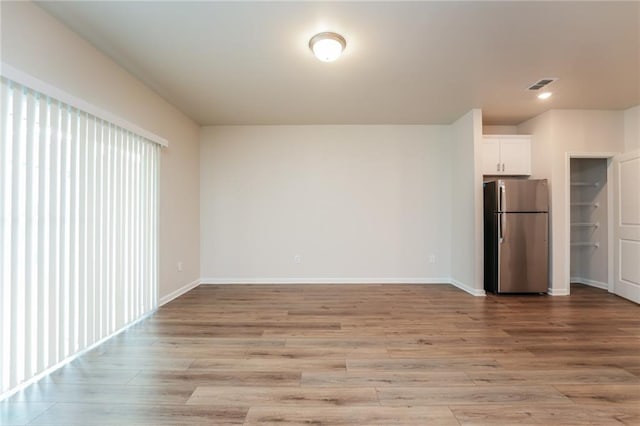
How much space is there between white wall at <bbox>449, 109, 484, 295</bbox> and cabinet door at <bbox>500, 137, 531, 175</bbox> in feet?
2.07

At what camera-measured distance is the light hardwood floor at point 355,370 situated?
165cm

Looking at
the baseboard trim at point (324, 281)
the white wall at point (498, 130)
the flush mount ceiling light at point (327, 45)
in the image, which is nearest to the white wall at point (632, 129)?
the white wall at point (498, 130)

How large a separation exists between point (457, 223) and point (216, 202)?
387 centimetres

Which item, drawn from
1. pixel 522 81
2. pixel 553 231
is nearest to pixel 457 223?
pixel 553 231

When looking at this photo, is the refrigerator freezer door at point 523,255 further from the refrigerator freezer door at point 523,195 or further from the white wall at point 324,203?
the white wall at point 324,203

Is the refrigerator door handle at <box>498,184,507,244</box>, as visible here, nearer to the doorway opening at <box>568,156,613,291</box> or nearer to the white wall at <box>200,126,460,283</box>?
the white wall at <box>200,126,460,283</box>

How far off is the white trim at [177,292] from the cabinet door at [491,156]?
15.6ft

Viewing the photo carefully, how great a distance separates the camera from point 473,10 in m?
2.08

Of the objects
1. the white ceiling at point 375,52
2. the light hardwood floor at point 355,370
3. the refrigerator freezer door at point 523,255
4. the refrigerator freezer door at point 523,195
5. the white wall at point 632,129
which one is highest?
the white ceiling at point 375,52

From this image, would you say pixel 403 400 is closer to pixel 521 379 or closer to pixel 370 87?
pixel 521 379

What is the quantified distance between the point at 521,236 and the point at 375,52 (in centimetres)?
324

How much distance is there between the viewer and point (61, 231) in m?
2.21

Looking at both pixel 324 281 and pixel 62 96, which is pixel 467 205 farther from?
pixel 62 96

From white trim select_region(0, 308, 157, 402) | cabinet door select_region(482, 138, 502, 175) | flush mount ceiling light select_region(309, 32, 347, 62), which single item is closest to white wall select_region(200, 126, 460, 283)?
cabinet door select_region(482, 138, 502, 175)
